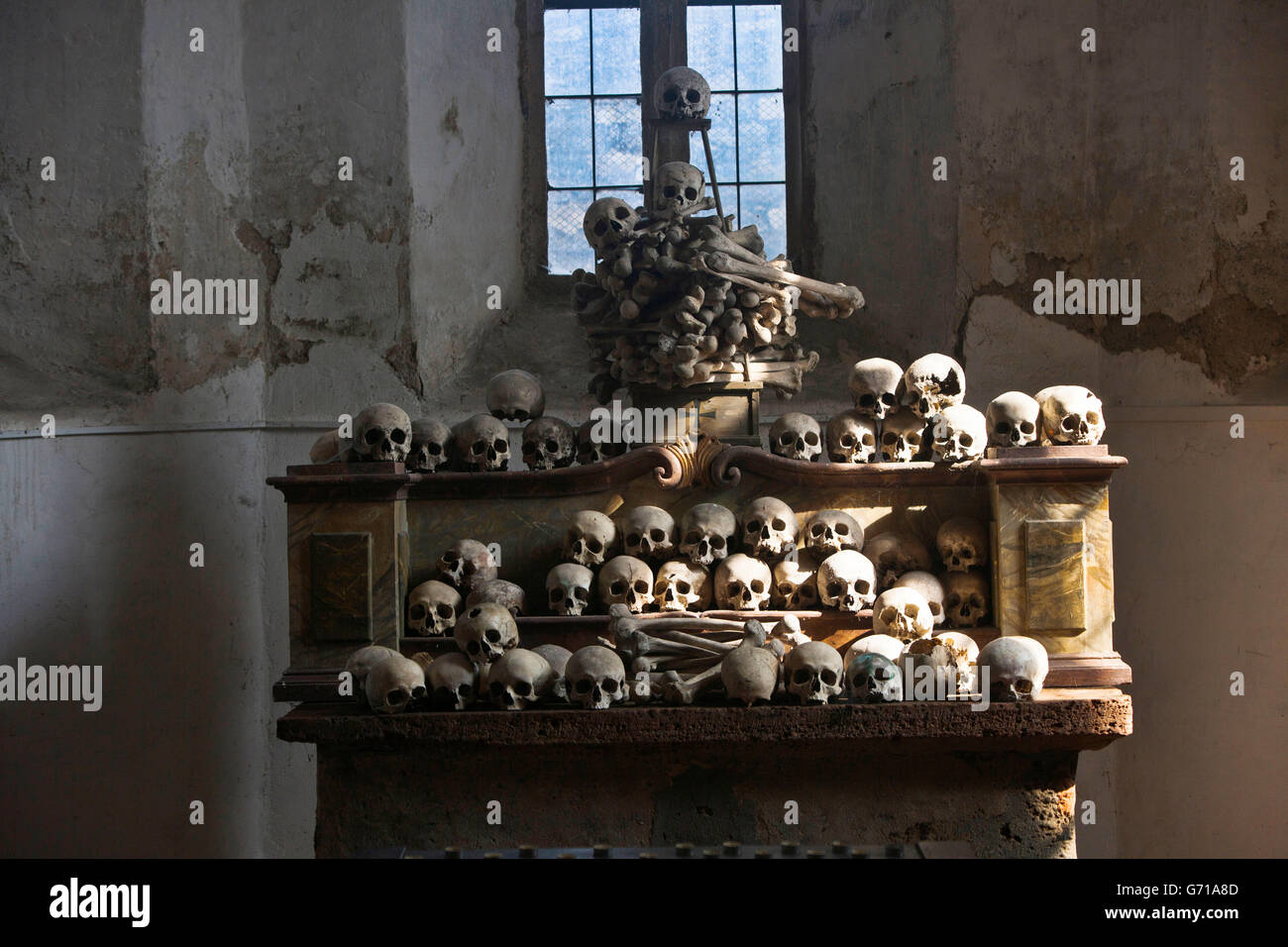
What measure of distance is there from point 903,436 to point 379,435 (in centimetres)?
187

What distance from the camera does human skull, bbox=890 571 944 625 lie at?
4.55 meters

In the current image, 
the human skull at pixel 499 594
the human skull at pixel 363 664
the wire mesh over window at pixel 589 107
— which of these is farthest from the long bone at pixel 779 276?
the wire mesh over window at pixel 589 107

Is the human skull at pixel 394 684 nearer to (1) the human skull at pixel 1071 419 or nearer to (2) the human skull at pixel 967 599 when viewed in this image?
(2) the human skull at pixel 967 599

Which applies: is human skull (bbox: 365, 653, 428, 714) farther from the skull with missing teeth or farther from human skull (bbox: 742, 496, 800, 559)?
human skull (bbox: 742, 496, 800, 559)

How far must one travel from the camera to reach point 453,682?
417 centimetres

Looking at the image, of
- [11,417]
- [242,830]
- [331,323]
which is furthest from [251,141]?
[242,830]

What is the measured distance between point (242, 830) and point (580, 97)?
4.18 metres

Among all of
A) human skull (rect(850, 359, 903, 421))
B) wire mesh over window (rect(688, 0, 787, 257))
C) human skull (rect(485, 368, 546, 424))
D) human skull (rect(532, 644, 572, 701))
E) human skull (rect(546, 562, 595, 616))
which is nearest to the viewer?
human skull (rect(532, 644, 572, 701))

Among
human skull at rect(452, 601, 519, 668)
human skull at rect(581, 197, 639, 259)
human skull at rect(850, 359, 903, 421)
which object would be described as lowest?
human skull at rect(452, 601, 519, 668)

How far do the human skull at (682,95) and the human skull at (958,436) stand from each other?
154cm

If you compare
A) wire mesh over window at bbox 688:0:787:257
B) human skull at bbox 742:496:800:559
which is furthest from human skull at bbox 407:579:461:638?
wire mesh over window at bbox 688:0:787:257

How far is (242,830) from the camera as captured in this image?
6.07 m

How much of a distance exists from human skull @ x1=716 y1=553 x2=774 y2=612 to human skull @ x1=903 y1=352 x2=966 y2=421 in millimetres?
809

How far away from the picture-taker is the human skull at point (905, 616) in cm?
440
